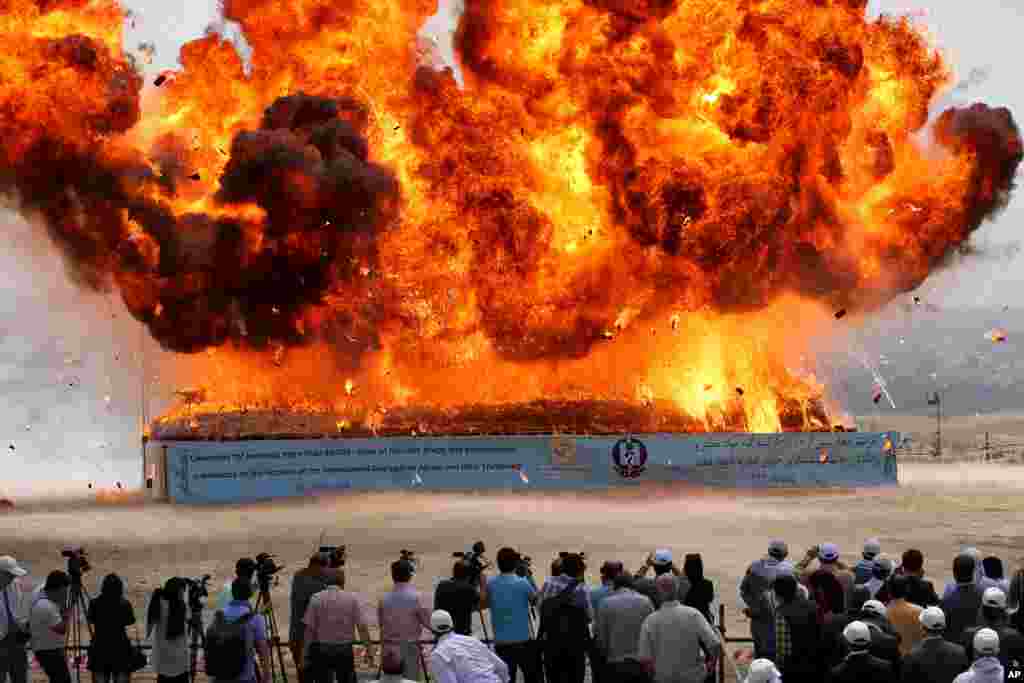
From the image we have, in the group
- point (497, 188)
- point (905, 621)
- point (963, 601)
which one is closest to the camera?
point (905, 621)

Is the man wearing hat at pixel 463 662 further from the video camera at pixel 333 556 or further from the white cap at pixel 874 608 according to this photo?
the video camera at pixel 333 556

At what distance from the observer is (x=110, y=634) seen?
62.4ft

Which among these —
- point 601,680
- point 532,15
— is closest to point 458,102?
point 532,15

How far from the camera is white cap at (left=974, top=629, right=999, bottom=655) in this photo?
575 inches

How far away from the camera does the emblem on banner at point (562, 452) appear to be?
57188 mm

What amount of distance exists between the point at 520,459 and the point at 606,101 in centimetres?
1303

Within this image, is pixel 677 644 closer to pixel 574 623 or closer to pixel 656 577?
pixel 656 577

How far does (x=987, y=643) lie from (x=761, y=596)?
4.38 m

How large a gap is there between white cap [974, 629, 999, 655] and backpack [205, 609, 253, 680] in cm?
659

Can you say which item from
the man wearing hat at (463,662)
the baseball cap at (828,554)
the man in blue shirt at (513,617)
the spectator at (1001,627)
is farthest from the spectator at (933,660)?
the man in blue shirt at (513,617)

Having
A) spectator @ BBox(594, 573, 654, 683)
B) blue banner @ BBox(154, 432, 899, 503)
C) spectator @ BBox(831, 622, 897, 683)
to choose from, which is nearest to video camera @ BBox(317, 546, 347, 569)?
spectator @ BBox(594, 573, 654, 683)

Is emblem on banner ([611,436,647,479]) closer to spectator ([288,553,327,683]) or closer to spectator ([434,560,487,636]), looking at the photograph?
spectator ([288,553,327,683])

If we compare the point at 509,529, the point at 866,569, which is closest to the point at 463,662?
the point at 866,569

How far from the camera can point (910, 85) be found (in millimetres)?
65375
